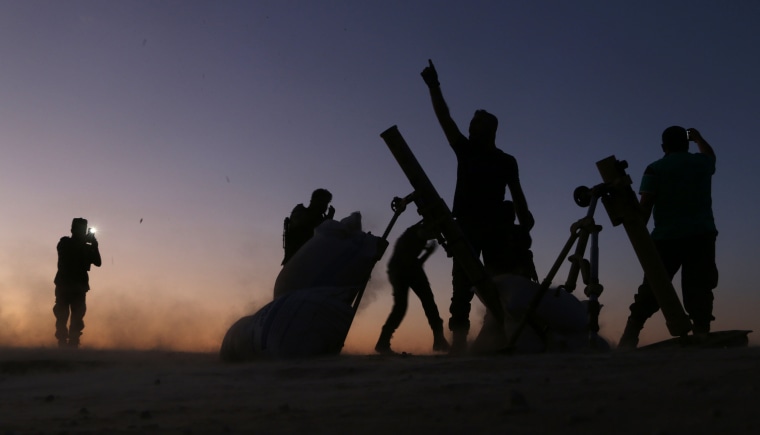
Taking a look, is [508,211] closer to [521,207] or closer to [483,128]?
[521,207]

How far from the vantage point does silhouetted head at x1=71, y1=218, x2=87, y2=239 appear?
372 inches

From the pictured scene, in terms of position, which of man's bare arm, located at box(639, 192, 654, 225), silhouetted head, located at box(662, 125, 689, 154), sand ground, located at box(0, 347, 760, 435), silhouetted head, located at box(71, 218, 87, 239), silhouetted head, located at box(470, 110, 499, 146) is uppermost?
silhouetted head, located at box(71, 218, 87, 239)

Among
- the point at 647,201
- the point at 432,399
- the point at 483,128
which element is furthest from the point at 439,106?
the point at 432,399

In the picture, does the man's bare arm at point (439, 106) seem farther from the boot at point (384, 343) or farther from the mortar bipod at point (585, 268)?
the boot at point (384, 343)

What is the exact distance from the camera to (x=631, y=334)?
183 inches

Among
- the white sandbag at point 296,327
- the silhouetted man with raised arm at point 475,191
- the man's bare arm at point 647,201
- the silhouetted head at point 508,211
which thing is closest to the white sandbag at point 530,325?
the silhouetted man with raised arm at point 475,191

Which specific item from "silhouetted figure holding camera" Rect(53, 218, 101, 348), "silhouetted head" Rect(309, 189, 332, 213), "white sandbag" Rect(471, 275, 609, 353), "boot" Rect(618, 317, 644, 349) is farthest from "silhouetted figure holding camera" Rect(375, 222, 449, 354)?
"silhouetted figure holding camera" Rect(53, 218, 101, 348)

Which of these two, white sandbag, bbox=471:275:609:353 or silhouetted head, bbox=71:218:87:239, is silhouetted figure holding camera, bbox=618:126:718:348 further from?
silhouetted head, bbox=71:218:87:239

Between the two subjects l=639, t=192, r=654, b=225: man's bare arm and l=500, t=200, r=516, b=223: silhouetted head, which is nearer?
l=639, t=192, r=654, b=225: man's bare arm

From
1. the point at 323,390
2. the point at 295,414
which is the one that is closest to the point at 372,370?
the point at 323,390

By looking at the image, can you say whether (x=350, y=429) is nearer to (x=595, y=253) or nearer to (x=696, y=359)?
(x=696, y=359)

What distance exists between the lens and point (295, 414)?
2.22 meters

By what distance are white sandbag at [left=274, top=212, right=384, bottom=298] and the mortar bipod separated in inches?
48.9

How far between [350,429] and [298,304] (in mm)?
2646
